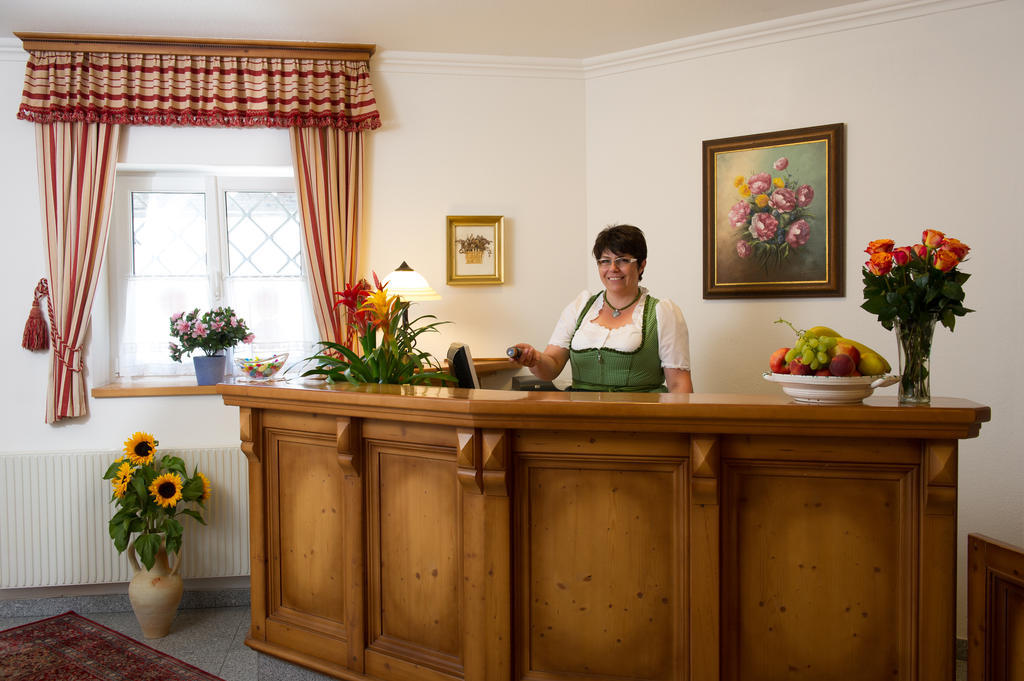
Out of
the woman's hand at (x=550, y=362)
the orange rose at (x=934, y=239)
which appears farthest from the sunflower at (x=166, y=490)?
the orange rose at (x=934, y=239)

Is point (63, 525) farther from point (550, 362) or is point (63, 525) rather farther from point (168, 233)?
point (550, 362)

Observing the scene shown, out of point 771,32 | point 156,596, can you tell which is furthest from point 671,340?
point 156,596

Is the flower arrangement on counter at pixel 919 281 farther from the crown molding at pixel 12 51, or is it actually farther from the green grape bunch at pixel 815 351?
the crown molding at pixel 12 51

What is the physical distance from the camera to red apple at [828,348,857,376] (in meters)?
1.73

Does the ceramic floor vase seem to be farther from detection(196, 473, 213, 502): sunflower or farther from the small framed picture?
the small framed picture

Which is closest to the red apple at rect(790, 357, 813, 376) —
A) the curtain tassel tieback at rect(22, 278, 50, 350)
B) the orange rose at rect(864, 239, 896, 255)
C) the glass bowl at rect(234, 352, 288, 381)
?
the orange rose at rect(864, 239, 896, 255)

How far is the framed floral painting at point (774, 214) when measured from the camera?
3260 millimetres

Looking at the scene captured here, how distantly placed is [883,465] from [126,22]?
3.69 meters

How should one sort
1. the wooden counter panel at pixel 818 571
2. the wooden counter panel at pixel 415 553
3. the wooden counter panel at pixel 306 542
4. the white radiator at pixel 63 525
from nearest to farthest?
1. the wooden counter panel at pixel 818 571
2. the wooden counter panel at pixel 415 553
3. the wooden counter panel at pixel 306 542
4. the white radiator at pixel 63 525

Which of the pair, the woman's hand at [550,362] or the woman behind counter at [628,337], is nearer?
the woman behind counter at [628,337]

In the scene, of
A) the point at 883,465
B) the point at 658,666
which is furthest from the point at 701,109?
the point at 658,666

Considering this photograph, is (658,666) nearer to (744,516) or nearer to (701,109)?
(744,516)

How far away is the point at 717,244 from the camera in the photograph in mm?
3527

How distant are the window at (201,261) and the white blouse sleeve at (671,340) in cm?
206
